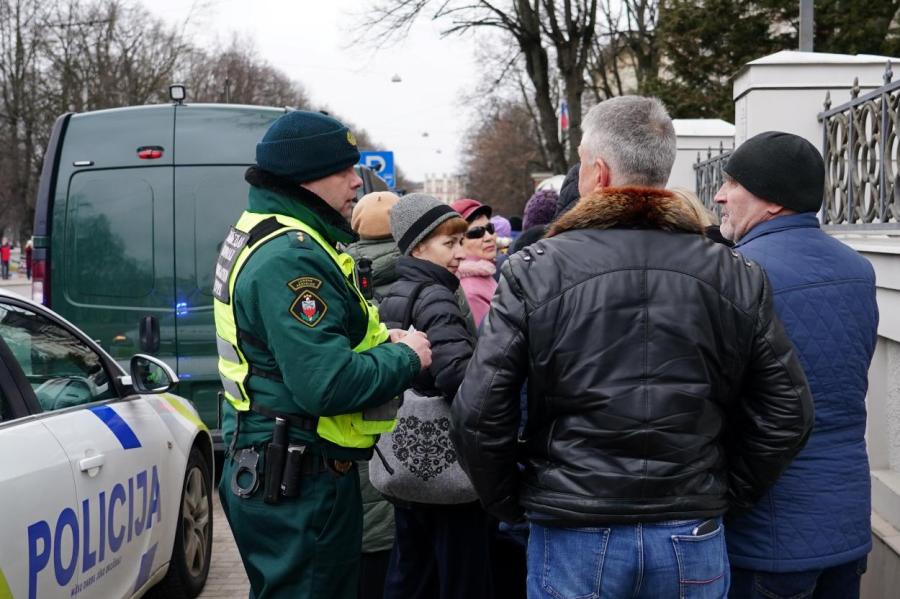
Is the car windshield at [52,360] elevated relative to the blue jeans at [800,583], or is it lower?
elevated

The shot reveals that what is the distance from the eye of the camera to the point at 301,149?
9.43ft

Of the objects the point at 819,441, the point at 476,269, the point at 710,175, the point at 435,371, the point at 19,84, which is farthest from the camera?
the point at 19,84

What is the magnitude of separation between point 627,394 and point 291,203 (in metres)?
1.23

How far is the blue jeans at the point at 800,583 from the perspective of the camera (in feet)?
8.42

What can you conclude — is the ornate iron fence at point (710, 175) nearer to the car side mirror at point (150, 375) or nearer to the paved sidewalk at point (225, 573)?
the paved sidewalk at point (225, 573)

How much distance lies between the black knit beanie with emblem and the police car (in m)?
1.25

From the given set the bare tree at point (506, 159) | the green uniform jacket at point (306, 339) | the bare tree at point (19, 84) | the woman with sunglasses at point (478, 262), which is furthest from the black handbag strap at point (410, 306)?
the bare tree at point (506, 159)

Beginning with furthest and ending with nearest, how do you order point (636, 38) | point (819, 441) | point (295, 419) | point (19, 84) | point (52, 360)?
point (19, 84)
point (636, 38)
point (52, 360)
point (295, 419)
point (819, 441)

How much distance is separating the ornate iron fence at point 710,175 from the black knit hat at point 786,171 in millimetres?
5315

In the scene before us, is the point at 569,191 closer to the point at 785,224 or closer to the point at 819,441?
the point at 785,224

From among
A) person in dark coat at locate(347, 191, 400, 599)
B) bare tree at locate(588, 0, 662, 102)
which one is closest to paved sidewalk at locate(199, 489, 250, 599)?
person in dark coat at locate(347, 191, 400, 599)

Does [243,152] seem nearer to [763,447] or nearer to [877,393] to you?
[877,393]

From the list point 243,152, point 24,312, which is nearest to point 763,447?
point 24,312

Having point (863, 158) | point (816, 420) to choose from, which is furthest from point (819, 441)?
point (863, 158)
